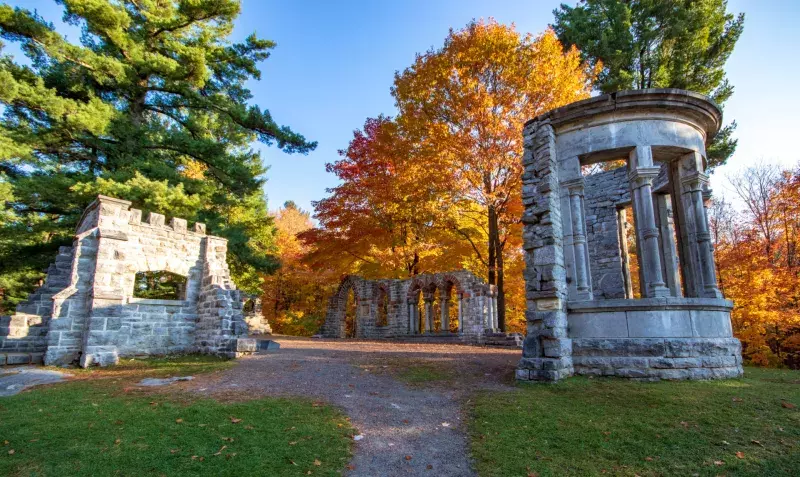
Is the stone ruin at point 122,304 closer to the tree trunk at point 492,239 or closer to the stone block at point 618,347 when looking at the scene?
the stone block at point 618,347

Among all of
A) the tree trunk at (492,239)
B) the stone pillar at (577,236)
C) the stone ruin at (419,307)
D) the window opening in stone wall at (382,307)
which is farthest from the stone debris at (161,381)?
the window opening in stone wall at (382,307)

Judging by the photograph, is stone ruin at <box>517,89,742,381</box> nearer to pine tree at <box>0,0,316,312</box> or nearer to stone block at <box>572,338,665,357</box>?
stone block at <box>572,338,665,357</box>

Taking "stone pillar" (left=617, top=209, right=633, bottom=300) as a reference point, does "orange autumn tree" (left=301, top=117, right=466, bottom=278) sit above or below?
above

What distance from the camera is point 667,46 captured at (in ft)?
52.2

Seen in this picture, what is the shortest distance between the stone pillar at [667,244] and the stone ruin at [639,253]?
3 cm

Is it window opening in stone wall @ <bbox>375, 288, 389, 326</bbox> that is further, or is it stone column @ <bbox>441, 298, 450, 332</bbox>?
window opening in stone wall @ <bbox>375, 288, 389, 326</bbox>

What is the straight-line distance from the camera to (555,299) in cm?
650

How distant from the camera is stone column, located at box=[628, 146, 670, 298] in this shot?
673 cm

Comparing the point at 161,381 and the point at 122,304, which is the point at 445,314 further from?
the point at 161,381

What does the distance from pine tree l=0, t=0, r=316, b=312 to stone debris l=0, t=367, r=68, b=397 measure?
18.0ft

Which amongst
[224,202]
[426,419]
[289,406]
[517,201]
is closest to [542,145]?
[426,419]

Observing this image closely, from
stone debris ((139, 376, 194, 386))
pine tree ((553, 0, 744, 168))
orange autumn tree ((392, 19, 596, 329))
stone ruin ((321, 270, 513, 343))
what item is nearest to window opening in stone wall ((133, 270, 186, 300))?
stone ruin ((321, 270, 513, 343))

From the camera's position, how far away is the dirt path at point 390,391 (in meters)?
3.54

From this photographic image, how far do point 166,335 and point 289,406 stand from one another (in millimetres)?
6792
